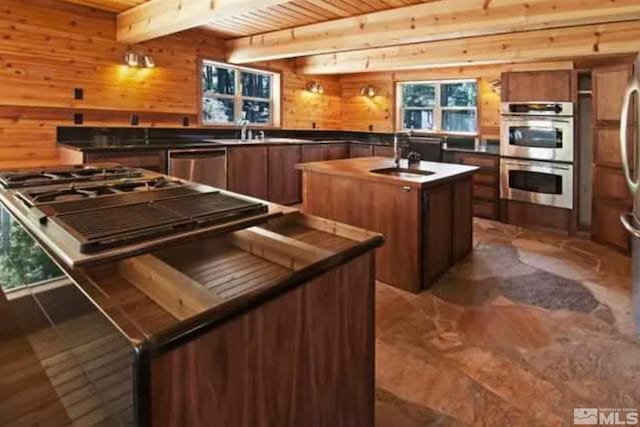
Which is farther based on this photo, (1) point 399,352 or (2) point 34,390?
(1) point 399,352

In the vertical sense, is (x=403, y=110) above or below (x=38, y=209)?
above

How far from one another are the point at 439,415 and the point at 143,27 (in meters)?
4.14

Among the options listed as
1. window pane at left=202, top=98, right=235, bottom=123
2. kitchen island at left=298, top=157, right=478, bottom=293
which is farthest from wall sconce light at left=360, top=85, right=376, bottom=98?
kitchen island at left=298, top=157, right=478, bottom=293

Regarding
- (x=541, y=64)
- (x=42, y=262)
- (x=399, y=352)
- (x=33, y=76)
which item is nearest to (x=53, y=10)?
(x=33, y=76)

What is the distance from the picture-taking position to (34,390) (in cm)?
155

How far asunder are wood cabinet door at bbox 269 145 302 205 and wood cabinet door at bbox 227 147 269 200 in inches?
4.0

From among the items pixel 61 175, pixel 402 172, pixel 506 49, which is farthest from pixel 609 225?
pixel 61 175

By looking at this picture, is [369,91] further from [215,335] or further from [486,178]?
[215,335]

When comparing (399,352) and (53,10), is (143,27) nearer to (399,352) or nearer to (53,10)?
(53,10)

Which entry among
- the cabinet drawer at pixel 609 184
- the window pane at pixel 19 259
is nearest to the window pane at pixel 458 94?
the cabinet drawer at pixel 609 184

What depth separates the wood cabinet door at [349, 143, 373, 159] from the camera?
6834mm

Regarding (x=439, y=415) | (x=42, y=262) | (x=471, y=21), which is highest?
(x=471, y=21)

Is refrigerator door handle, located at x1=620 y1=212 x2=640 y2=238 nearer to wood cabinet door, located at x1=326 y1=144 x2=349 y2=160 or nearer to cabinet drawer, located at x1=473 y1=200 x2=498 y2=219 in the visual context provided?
cabinet drawer, located at x1=473 y1=200 x2=498 y2=219

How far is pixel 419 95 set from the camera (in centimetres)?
730
